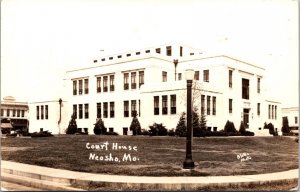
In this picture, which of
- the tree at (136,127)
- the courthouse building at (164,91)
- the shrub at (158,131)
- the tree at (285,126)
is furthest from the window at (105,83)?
the tree at (285,126)

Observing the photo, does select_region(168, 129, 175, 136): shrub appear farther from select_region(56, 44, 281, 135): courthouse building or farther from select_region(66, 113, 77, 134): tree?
select_region(66, 113, 77, 134): tree

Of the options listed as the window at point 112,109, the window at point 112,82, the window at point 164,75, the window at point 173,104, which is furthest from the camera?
the window at point 112,82

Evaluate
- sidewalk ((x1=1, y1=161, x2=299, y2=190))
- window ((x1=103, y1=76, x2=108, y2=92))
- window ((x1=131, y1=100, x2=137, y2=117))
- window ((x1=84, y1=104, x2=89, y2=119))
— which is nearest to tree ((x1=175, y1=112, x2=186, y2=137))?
window ((x1=131, y1=100, x2=137, y2=117))

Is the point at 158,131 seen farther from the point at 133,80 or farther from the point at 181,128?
the point at 133,80

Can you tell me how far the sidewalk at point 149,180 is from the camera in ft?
33.8

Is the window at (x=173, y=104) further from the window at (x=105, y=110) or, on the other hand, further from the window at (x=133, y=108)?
the window at (x=105, y=110)

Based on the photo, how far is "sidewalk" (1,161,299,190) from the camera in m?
10.3

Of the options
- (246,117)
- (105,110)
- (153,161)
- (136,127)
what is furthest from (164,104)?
(153,161)

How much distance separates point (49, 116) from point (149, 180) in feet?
109

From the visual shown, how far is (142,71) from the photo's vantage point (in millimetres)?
36844

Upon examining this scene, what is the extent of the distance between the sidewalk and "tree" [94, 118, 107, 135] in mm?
23401

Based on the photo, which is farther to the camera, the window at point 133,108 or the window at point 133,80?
the window at point 133,80

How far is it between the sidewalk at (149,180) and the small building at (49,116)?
28822 mm

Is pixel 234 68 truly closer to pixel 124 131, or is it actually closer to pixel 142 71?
pixel 142 71
